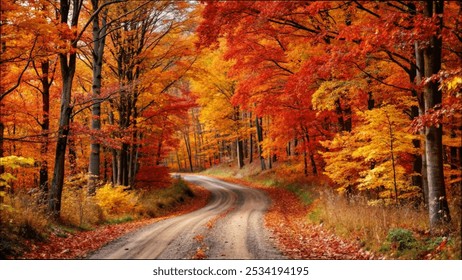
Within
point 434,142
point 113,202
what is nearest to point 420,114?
point 434,142

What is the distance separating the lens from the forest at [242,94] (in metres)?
6.11

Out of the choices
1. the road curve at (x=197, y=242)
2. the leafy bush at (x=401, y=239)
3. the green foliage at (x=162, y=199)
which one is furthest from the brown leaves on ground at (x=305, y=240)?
the green foliage at (x=162, y=199)

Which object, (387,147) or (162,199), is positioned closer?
(387,147)

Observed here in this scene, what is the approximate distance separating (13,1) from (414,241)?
894 cm

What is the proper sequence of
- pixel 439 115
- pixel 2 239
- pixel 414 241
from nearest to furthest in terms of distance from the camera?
pixel 439 115, pixel 414 241, pixel 2 239

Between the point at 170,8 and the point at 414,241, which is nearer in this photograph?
the point at 414,241

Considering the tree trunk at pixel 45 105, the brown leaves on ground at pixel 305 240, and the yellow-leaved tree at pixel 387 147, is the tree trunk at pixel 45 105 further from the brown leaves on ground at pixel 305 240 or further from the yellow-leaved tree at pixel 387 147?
the yellow-leaved tree at pixel 387 147

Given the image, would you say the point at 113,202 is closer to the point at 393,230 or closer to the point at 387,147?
the point at 387,147

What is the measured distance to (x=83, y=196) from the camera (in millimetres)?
11414

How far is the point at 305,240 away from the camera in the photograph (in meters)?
8.12

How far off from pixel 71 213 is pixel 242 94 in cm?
698

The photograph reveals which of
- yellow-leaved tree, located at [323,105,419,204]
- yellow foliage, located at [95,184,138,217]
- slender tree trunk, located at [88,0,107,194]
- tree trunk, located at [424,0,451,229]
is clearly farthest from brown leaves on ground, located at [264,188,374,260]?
slender tree trunk, located at [88,0,107,194]
